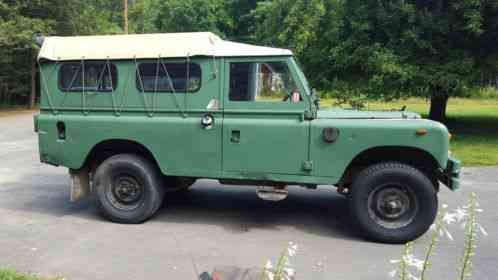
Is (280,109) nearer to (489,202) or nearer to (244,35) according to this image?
(489,202)

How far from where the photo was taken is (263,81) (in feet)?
18.3

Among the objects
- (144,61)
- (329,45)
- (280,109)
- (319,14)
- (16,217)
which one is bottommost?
(16,217)

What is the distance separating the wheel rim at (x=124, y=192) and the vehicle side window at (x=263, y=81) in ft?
6.11

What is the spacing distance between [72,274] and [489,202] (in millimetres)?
6202

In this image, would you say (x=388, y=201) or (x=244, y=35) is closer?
(x=388, y=201)

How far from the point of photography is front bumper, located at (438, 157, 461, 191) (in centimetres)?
536

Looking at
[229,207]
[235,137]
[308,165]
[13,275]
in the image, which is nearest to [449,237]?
[308,165]

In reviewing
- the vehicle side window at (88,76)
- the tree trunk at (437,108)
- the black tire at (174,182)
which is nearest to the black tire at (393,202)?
the black tire at (174,182)

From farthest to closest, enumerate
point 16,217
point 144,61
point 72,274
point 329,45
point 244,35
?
point 244,35 < point 329,45 < point 16,217 < point 144,61 < point 72,274

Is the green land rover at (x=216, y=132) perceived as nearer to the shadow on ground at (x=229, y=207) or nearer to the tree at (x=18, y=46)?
the shadow on ground at (x=229, y=207)

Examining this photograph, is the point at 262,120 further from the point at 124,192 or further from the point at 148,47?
the point at 124,192

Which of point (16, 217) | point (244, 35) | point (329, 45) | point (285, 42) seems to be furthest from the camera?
point (244, 35)

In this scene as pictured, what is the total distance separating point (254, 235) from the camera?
5613 mm

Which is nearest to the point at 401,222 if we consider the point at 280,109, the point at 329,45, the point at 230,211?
the point at 280,109
